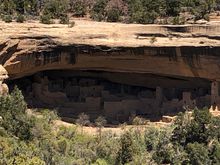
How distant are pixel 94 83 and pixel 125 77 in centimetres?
104

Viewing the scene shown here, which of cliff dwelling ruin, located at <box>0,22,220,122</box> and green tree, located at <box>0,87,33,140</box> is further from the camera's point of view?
cliff dwelling ruin, located at <box>0,22,220,122</box>

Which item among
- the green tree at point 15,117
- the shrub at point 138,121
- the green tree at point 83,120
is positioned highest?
the green tree at point 15,117

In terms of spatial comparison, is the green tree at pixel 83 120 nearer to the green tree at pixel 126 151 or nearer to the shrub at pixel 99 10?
the green tree at pixel 126 151

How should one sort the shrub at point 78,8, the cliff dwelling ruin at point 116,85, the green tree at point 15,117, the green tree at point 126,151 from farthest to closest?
the shrub at point 78,8, the cliff dwelling ruin at point 116,85, the green tree at point 126,151, the green tree at point 15,117

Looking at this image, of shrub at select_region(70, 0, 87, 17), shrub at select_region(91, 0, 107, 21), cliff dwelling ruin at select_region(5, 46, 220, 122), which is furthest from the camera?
shrub at select_region(70, 0, 87, 17)

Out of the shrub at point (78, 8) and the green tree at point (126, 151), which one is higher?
the shrub at point (78, 8)

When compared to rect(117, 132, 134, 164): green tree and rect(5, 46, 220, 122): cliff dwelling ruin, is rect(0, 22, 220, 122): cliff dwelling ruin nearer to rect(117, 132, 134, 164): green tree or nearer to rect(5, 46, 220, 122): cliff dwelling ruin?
rect(5, 46, 220, 122): cliff dwelling ruin

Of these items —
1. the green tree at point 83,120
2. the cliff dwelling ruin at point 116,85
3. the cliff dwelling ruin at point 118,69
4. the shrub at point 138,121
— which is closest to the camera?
the cliff dwelling ruin at point 118,69

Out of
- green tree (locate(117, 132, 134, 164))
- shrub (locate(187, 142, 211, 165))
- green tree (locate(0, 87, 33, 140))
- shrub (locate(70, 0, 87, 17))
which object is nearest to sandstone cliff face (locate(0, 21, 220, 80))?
green tree (locate(0, 87, 33, 140))

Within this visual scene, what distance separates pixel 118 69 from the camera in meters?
21.4

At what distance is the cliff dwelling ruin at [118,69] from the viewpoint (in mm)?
19594

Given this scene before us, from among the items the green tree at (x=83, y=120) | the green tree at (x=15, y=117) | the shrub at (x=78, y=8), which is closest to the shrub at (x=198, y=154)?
the green tree at (x=83, y=120)

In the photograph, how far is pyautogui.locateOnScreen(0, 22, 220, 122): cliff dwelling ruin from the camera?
1959 centimetres

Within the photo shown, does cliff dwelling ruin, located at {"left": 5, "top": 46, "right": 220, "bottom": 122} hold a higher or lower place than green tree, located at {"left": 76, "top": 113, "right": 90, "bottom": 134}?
higher
